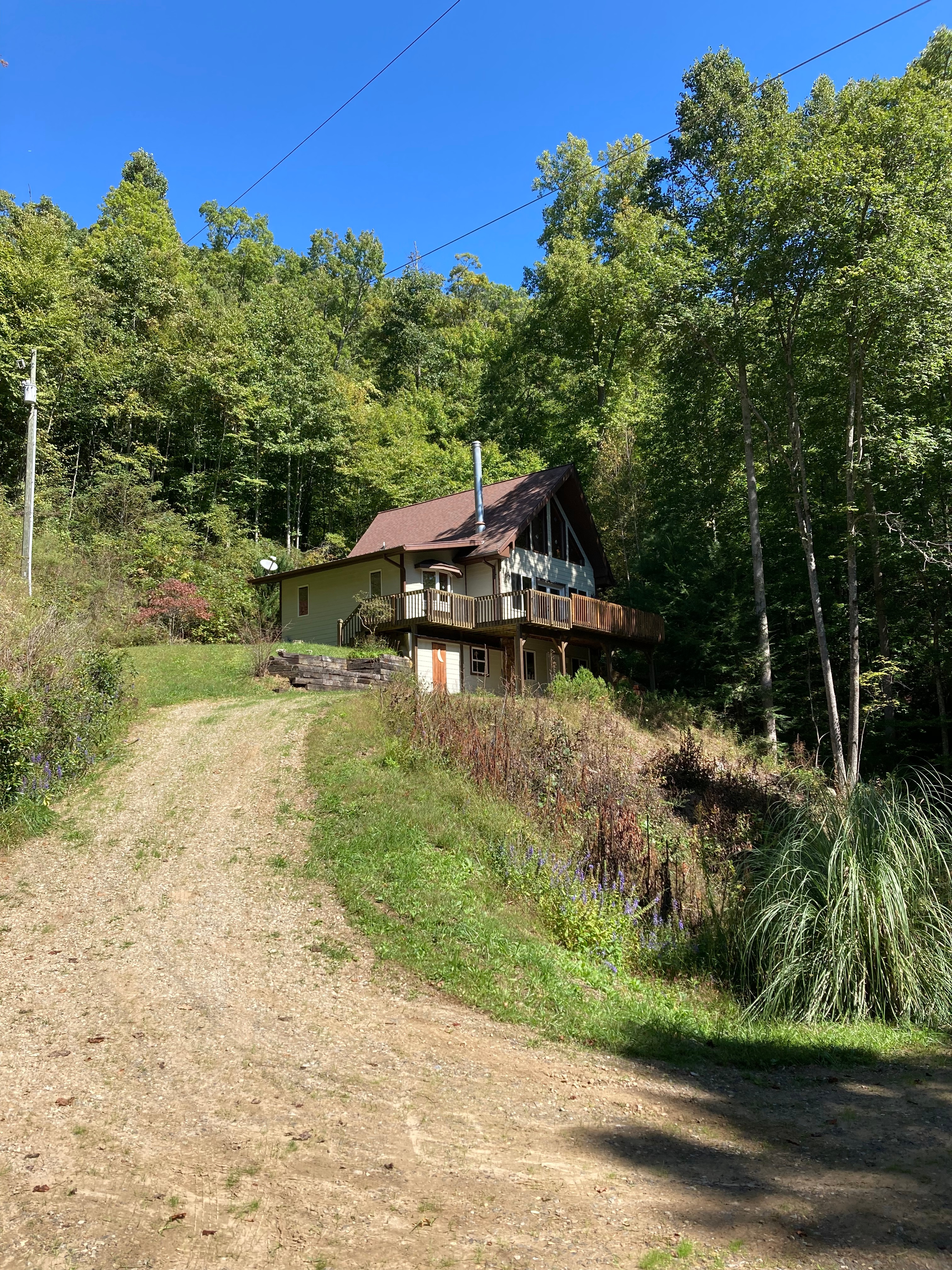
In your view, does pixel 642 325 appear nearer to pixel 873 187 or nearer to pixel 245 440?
pixel 873 187

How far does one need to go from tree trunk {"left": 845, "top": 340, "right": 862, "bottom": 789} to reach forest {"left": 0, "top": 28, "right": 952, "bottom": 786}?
10 centimetres

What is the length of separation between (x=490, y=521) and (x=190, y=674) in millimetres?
11708

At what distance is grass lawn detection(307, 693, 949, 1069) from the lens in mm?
6949

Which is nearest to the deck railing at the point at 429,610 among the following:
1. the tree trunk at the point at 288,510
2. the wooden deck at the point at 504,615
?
the wooden deck at the point at 504,615

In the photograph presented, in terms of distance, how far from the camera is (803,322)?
21.7m

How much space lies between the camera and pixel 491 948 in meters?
7.96

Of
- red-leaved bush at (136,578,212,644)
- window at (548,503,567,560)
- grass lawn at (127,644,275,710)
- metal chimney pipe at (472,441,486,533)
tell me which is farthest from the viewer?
window at (548,503,567,560)

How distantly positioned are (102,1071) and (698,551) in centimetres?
2699

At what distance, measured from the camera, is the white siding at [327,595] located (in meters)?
26.6

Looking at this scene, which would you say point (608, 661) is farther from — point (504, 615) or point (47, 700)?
point (47, 700)

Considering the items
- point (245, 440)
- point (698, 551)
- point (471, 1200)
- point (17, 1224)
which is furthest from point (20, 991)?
point (245, 440)

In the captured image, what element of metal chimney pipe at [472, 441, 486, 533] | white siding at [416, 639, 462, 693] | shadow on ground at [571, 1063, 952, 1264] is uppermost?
metal chimney pipe at [472, 441, 486, 533]

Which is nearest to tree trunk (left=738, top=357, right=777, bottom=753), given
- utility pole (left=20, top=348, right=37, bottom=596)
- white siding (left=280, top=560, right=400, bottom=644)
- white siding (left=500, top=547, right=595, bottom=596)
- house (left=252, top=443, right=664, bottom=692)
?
house (left=252, top=443, right=664, bottom=692)

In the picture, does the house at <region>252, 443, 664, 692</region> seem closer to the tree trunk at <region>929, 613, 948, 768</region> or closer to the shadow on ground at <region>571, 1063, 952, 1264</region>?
the tree trunk at <region>929, 613, 948, 768</region>
